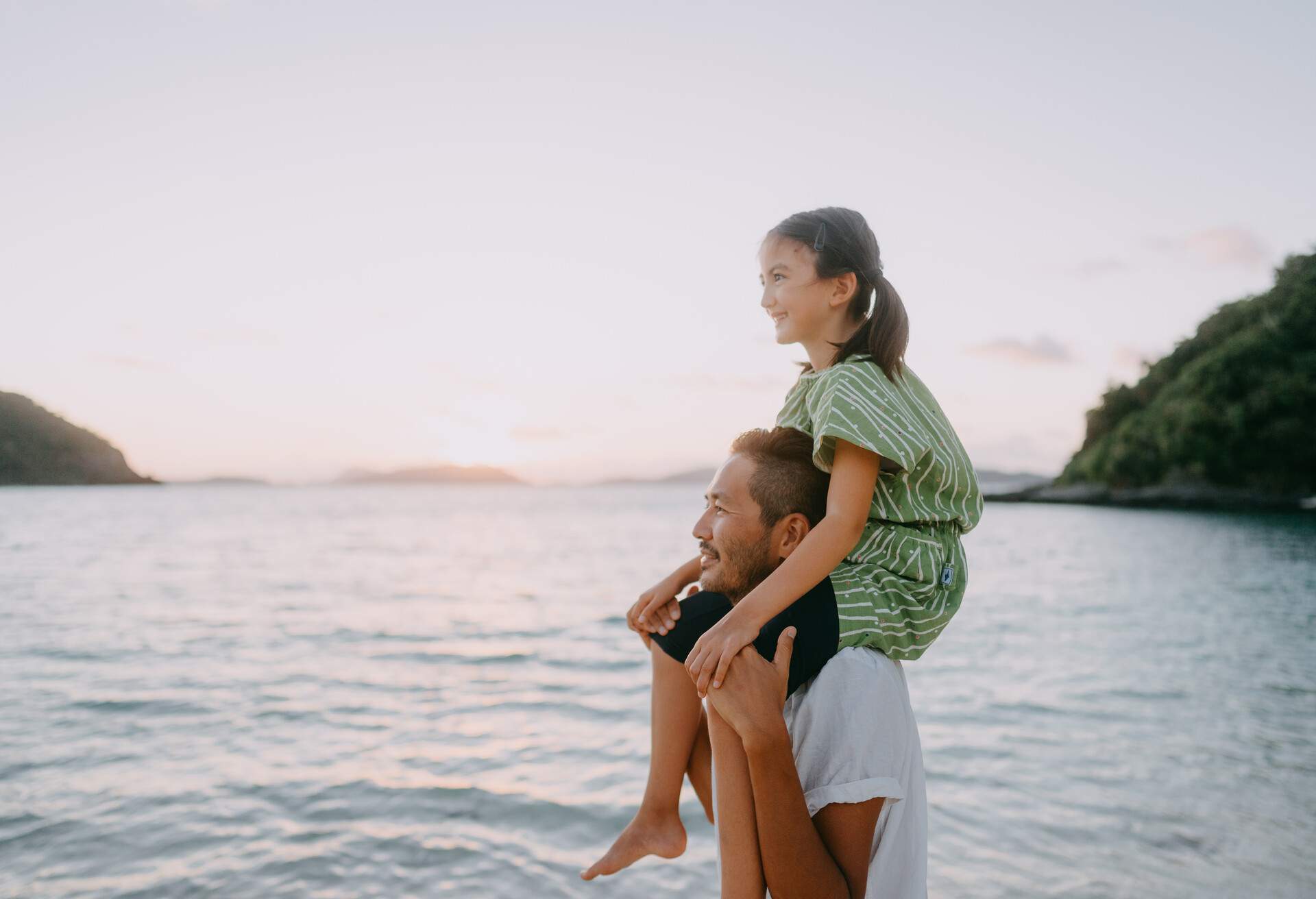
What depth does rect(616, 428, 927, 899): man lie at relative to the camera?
1859mm

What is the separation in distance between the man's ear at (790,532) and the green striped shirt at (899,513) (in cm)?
12

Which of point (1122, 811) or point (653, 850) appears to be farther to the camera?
point (1122, 811)

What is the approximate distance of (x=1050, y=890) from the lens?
5.02 meters

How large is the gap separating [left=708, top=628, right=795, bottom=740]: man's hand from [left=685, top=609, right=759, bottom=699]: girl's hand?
20 mm

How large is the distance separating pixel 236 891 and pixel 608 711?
4.49m

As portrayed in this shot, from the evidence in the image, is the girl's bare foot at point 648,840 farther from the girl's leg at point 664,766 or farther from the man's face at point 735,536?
the man's face at point 735,536

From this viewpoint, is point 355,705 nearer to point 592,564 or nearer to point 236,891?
point 236,891

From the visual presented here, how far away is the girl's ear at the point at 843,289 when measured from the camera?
2.37m

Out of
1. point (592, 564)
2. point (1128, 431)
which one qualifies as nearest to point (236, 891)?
point (592, 564)

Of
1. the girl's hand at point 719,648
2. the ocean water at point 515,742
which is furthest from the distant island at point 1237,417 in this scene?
the girl's hand at point 719,648

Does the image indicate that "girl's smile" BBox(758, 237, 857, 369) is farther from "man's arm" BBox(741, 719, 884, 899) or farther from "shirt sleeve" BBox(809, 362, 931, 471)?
"man's arm" BBox(741, 719, 884, 899)

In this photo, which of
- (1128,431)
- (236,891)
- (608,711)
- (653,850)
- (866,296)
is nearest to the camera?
(866,296)

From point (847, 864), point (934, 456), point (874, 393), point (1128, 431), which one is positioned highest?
point (1128, 431)

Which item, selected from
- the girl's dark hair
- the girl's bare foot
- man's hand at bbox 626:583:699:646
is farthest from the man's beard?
the girl's bare foot
